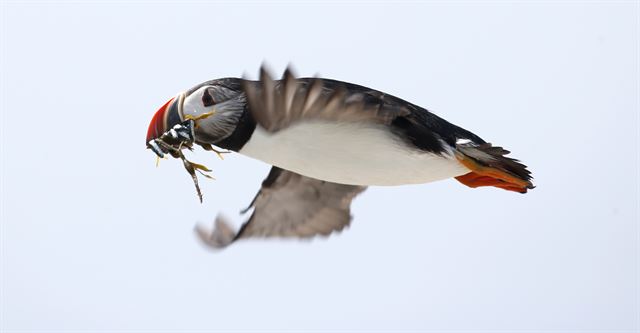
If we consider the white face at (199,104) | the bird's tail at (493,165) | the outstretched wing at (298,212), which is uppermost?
the white face at (199,104)

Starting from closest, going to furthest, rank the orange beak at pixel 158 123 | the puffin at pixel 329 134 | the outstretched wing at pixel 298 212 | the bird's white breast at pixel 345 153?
the puffin at pixel 329 134 < the bird's white breast at pixel 345 153 < the orange beak at pixel 158 123 < the outstretched wing at pixel 298 212

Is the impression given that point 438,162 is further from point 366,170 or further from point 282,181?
point 282,181

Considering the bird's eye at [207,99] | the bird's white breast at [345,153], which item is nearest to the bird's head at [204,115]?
the bird's eye at [207,99]

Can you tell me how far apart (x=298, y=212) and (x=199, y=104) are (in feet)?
5.76

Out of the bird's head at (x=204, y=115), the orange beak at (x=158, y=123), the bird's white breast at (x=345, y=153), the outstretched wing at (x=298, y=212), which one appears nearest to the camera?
the bird's white breast at (x=345, y=153)

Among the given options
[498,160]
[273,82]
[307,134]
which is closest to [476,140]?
[498,160]

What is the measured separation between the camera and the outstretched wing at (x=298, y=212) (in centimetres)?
751

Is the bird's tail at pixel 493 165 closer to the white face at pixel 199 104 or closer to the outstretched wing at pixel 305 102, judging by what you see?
the outstretched wing at pixel 305 102

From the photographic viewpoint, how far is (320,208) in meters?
7.64

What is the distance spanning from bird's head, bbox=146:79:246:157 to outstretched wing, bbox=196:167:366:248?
141cm

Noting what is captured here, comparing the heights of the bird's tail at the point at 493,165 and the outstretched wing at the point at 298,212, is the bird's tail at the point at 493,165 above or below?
above

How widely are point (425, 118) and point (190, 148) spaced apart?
132cm

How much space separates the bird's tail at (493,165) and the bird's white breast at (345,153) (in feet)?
0.32

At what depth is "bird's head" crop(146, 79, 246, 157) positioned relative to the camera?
602 centimetres
